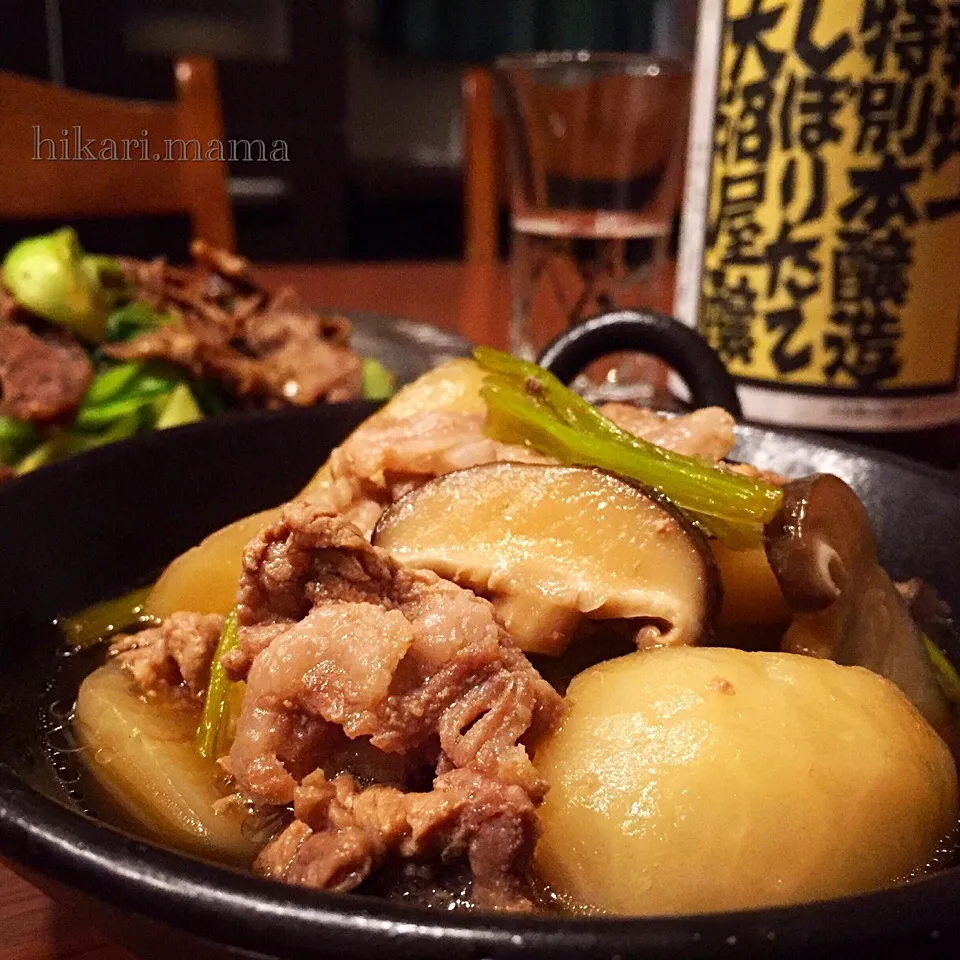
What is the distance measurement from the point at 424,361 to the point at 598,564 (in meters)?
1.15

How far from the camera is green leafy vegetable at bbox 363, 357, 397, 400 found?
1615 mm

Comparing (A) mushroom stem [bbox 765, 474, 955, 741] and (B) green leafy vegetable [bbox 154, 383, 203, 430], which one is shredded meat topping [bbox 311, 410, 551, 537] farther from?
(B) green leafy vegetable [bbox 154, 383, 203, 430]

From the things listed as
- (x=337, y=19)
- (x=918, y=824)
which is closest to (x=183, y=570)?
(x=918, y=824)

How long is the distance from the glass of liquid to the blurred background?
2957mm

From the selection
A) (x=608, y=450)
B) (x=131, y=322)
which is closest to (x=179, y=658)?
(x=608, y=450)

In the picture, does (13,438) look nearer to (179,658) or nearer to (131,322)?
(131,322)

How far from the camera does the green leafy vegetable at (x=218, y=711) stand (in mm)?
596

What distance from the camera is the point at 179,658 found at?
651 mm

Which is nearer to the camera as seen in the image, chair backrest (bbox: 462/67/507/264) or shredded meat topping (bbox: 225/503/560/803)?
shredded meat topping (bbox: 225/503/560/803)

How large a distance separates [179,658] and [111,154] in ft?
6.89

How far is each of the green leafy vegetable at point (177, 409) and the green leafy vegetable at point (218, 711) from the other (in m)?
0.95

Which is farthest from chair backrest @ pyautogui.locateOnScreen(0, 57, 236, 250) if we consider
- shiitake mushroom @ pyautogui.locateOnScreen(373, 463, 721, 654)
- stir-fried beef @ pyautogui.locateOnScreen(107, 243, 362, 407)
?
shiitake mushroom @ pyautogui.locateOnScreen(373, 463, 721, 654)

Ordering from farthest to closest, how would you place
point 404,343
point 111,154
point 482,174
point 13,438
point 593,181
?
1. point 482,174
2. point 111,154
3. point 404,343
4. point 593,181
5. point 13,438

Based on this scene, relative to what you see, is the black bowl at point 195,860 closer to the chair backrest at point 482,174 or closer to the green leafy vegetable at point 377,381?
the green leafy vegetable at point 377,381
